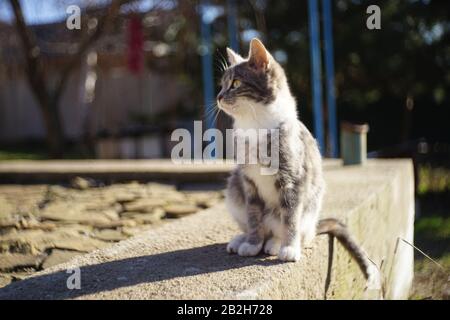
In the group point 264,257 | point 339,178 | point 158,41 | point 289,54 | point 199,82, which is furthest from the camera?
point 158,41

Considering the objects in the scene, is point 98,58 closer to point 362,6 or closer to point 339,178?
point 362,6

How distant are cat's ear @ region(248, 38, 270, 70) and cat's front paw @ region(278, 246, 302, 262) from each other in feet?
2.83

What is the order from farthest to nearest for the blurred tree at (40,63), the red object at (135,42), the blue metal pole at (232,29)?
the red object at (135,42) < the blurred tree at (40,63) < the blue metal pole at (232,29)

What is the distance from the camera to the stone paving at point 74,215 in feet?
9.84

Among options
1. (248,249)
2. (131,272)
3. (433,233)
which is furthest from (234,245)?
(433,233)

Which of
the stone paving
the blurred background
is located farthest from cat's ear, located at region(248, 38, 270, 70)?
the blurred background

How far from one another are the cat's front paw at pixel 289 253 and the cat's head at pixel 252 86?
65 centimetres

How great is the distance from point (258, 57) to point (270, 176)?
1.91 feet

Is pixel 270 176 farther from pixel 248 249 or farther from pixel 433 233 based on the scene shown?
pixel 433 233

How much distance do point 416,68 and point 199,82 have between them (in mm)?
4130

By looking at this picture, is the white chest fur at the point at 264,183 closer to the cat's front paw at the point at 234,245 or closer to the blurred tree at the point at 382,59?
the cat's front paw at the point at 234,245

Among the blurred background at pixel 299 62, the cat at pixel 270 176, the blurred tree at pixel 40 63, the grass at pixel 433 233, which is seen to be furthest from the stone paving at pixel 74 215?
the blurred tree at pixel 40 63
